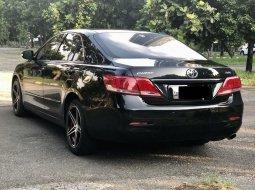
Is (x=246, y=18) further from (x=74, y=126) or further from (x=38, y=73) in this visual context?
(x=74, y=126)

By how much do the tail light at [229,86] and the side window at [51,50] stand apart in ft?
7.61

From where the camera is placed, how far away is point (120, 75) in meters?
4.76

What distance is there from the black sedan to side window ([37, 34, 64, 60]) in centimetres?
48

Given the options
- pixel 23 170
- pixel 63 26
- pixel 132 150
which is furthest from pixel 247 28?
pixel 23 170

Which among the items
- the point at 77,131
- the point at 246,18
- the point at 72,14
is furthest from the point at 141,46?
Result: the point at 72,14

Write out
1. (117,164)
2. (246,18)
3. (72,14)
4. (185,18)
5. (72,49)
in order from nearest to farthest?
(117,164) → (72,49) → (185,18) → (246,18) → (72,14)

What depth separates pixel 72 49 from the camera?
238 inches

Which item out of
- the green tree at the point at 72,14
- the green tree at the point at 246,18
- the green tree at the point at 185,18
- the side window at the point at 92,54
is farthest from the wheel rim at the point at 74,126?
the green tree at the point at 72,14

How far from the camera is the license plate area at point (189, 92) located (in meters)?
4.83

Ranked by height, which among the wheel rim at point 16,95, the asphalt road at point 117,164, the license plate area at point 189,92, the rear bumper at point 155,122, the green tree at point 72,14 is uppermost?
the green tree at point 72,14

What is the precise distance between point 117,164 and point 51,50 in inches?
94.2

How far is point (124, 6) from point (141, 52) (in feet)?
Result: 75.3

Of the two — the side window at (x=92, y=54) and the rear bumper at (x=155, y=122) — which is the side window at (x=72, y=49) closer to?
the side window at (x=92, y=54)

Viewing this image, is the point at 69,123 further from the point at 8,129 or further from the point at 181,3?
the point at 181,3
